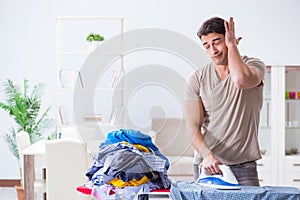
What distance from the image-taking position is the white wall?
5.85 m

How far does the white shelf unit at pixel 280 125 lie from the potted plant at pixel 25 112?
2218 mm

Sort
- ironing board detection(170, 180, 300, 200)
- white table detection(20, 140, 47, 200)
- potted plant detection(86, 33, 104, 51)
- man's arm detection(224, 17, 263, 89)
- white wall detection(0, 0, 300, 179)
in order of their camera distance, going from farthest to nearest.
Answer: white wall detection(0, 0, 300, 179) < potted plant detection(86, 33, 104, 51) < white table detection(20, 140, 47, 200) < man's arm detection(224, 17, 263, 89) < ironing board detection(170, 180, 300, 200)

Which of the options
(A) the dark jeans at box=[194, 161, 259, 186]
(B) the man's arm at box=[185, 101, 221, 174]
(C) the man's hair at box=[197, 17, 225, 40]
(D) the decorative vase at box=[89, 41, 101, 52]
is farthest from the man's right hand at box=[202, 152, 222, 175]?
(D) the decorative vase at box=[89, 41, 101, 52]

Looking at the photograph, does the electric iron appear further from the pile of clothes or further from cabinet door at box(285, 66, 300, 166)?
cabinet door at box(285, 66, 300, 166)

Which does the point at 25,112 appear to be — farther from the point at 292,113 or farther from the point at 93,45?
the point at 292,113

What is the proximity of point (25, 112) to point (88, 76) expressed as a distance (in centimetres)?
80

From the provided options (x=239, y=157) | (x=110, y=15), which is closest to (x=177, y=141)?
(x=110, y=15)

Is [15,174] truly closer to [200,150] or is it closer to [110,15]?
[110,15]

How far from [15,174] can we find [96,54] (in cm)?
156

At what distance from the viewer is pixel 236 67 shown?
7.32 ft

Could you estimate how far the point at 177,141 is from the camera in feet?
18.4

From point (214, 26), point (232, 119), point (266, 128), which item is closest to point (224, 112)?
point (232, 119)

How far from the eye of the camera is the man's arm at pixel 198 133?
7.49 ft

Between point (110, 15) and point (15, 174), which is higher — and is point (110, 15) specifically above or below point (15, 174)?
above
